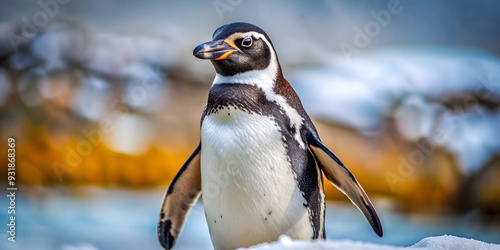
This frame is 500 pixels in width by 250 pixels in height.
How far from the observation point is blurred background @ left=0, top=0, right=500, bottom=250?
8.57 feet

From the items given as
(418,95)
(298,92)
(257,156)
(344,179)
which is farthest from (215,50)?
(418,95)

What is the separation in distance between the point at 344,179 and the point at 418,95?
1.78 metres

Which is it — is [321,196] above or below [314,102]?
below

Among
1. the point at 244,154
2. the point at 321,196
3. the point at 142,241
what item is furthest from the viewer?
the point at 142,241

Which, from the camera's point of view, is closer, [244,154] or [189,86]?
[244,154]

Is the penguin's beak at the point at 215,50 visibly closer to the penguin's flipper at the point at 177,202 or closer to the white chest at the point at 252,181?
the white chest at the point at 252,181

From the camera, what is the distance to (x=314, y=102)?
→ 2676 millimetres

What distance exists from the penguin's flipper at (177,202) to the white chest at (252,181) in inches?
9.3

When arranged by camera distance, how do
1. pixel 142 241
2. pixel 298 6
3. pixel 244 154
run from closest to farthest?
pixel 244 154 → pixel 142 241 → pixel 298 6

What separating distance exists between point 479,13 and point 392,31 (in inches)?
23.1

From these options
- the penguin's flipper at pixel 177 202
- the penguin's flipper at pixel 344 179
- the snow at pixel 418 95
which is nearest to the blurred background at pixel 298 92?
the snow at pixel 418 95

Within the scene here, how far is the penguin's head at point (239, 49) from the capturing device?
1137 mm

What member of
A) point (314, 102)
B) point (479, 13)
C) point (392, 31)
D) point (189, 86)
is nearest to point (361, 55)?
point (392, 31)

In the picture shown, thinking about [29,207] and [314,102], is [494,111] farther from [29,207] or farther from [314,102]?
[29,207]
